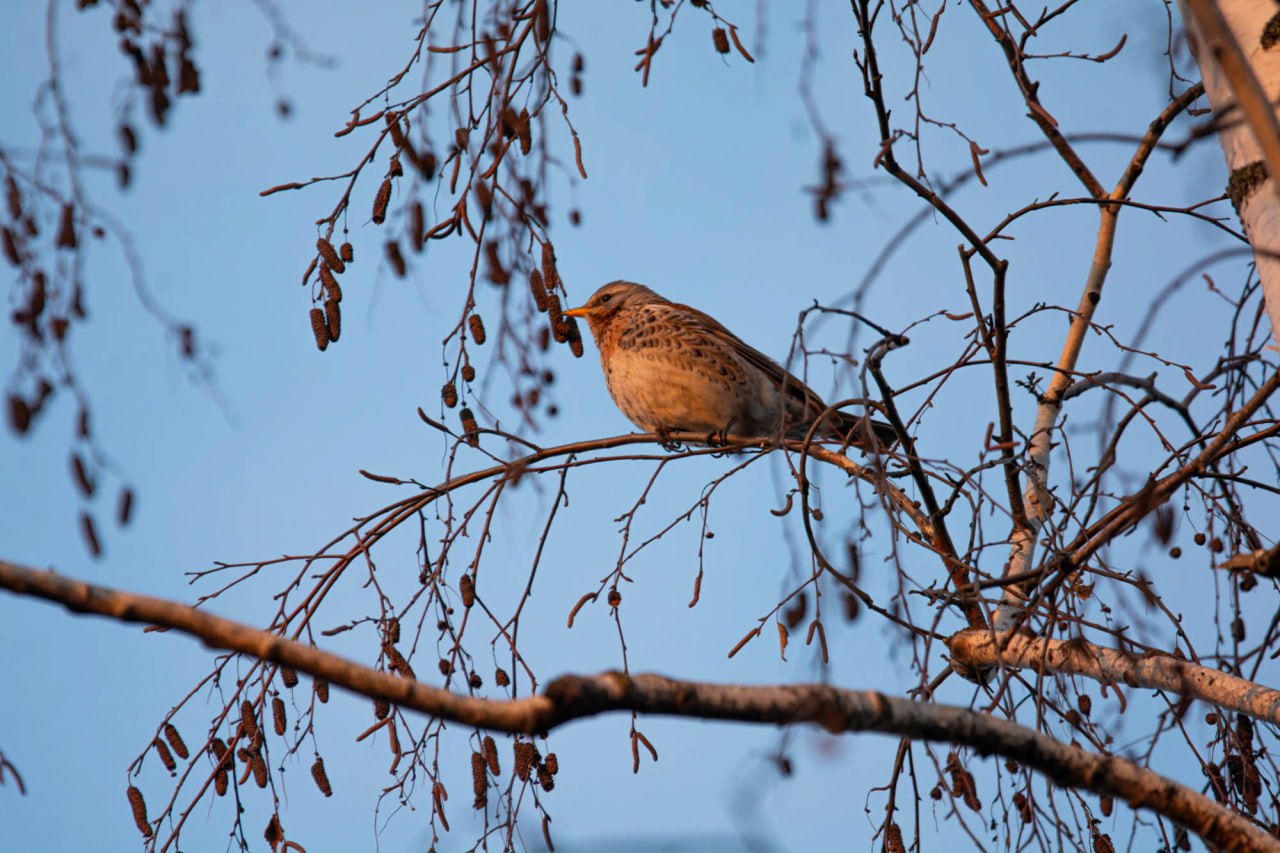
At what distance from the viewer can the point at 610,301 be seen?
704 centimetres

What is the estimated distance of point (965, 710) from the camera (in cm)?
224

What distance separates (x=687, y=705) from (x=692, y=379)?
4263 mm

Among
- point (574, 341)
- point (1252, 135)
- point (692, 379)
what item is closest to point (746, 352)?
point (692, 379)

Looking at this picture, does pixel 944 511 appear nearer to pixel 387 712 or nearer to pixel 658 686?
pixel 387 712

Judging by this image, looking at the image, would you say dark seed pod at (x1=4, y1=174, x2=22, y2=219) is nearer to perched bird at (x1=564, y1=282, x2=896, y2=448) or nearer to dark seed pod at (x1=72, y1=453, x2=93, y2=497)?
dark seed pod at (x1=72, y1=453, x2=93, y2=497)

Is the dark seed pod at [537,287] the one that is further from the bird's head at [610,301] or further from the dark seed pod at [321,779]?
the bird's head at [610,301]

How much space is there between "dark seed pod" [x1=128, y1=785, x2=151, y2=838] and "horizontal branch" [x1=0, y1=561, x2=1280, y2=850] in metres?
1.64

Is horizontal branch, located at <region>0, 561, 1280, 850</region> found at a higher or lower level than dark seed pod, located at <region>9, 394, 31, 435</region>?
lower

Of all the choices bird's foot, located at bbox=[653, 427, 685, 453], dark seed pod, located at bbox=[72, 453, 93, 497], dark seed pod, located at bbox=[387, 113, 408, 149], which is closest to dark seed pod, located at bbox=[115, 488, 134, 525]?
dark seed pod, located at bbox=[72, 453, 93, 497]

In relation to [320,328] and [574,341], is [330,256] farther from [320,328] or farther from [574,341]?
[574,341]

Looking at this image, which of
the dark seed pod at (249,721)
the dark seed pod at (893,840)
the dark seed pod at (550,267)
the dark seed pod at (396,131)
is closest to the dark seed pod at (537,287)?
the dark seed pod at (550,267)

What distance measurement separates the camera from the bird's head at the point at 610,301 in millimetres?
6953

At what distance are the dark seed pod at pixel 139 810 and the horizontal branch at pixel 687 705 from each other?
5.39 feet

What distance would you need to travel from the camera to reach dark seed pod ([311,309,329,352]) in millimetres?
3477
